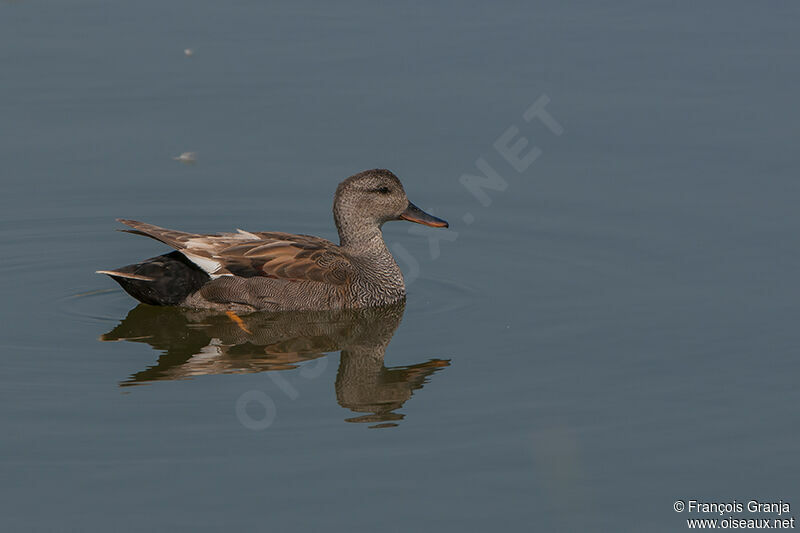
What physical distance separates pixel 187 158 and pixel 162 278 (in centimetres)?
273

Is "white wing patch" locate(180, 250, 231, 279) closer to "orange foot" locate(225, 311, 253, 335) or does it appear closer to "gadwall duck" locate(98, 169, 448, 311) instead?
"gadwall duck" locate(98, 169, 448, 311)

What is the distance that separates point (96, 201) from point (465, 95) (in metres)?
4.19

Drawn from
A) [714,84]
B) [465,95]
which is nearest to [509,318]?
[465,95]

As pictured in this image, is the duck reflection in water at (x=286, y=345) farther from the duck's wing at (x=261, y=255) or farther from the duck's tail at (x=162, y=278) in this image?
the duck's wing at (x=261, y=255)

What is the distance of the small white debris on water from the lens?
45.9ft

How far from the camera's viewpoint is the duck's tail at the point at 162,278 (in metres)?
11.5

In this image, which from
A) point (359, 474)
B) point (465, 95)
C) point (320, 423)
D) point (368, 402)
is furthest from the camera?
point (465, 95)

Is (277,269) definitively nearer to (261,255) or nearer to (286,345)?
(261,255)

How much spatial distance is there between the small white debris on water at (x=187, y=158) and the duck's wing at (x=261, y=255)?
2144 mm

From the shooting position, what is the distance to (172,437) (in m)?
8.69

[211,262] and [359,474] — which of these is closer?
[359,474]

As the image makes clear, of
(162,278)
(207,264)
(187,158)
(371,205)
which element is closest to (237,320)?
(207,264)

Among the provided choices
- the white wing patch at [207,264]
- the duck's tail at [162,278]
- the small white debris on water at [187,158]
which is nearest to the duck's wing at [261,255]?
the white wing patch at [207,264]

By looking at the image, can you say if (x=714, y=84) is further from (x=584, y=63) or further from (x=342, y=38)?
(x=342, y=38)
